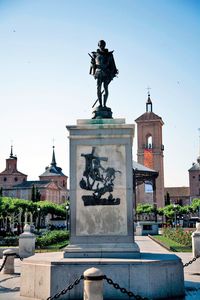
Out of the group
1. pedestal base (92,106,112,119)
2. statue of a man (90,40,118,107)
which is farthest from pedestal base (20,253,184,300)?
statue of a man (90,40,118,107)

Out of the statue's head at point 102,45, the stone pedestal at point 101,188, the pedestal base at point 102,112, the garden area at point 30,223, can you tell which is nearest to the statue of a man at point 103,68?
the statue's head at point 102,45

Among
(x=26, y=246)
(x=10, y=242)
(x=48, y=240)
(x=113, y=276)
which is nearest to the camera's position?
(x=113, y=276)

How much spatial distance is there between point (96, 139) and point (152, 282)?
3.79m

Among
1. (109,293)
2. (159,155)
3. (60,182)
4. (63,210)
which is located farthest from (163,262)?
(60,182)

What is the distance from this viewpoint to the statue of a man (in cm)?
1208

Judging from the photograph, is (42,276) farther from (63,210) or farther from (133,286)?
(63,210)

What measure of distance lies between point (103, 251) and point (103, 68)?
4943mm

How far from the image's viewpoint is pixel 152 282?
930 cm

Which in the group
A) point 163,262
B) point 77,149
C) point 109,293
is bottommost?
point 109,293

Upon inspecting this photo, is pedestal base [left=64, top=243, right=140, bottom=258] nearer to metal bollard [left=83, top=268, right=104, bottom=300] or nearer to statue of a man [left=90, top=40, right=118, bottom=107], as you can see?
metal bollard [left=83, top=268, right=104, bottom=300]

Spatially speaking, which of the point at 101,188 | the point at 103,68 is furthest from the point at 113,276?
the point at 103,68

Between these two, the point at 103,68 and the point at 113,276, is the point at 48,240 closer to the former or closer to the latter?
the point at 103,68

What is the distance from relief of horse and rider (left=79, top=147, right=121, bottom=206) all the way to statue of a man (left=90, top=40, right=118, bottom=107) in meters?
1.80

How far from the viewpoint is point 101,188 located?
11.0 metres
